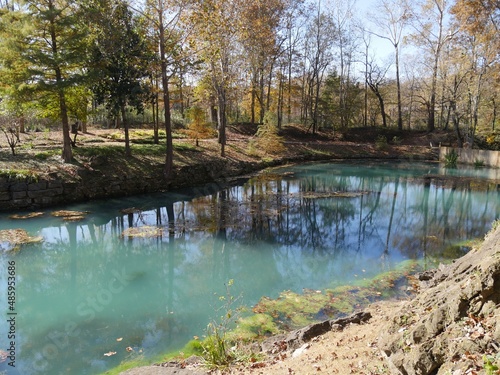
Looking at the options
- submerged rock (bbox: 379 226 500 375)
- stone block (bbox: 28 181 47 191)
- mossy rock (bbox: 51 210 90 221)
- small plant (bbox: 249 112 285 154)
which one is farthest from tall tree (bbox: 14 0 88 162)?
submerged rock (bbox: 379 226 500 375)

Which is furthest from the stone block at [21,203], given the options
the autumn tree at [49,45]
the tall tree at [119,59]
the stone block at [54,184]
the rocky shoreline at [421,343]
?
the rocky shoreline at [421,343]

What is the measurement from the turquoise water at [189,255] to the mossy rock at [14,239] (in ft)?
1.04

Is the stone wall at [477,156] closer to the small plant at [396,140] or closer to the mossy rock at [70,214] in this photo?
the small plant at [396,140]

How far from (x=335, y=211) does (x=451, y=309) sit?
12454 mm

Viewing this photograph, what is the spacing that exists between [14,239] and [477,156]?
31.2 metres

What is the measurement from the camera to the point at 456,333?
3340mm

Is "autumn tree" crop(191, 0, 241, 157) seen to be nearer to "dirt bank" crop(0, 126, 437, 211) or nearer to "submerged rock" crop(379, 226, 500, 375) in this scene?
"dirt bank" crop(0, 126, 437, 211)

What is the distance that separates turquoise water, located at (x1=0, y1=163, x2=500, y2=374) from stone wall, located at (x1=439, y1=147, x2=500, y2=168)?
36.3ft

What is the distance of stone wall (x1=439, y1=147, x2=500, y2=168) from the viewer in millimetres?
27953

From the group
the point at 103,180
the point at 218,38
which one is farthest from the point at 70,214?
the point at 218,38

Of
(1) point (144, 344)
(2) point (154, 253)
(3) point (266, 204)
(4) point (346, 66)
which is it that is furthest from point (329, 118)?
(1) point (144, 344)

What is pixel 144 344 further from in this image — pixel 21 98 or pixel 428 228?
pixel 21 98

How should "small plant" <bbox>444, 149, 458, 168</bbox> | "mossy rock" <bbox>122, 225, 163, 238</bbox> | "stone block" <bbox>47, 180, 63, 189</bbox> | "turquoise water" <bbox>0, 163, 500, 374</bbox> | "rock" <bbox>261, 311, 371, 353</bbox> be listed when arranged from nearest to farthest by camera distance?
"rock" <bbox>261, 311, 371, 353</bbox> < "turquoise water" <bbox>0, 163, 500, 374</bbox> < "mossy rock" <bbox>122, 225, 163, 238</bbox> < "stone block" <bbox>47, 180, 63, 189</bbox> < "small plant" <bbox>444, 149, 458, 168</bbox>

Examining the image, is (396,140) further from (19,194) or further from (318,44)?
(19,194)
